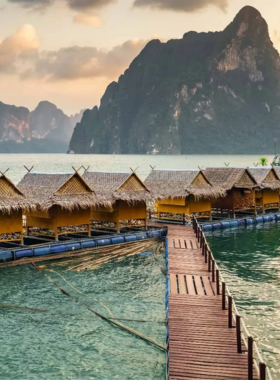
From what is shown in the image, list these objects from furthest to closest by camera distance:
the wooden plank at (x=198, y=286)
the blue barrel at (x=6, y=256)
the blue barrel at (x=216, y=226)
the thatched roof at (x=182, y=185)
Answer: the blue barrel at (x=216, y=226) → the thatched roof at (x=182, y=185) → the blue barrel at (x=6, y=256) → the wooden plank at (x=198, y=286)

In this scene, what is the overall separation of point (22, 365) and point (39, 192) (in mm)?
13453

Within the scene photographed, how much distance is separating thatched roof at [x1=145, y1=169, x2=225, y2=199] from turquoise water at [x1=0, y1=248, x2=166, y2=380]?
31.4 ft

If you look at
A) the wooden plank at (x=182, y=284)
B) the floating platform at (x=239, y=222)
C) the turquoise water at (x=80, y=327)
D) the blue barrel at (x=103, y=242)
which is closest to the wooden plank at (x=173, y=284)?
the wooden plank at (x=182, y=284)

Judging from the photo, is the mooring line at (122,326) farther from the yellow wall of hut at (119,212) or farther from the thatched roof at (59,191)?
the yellow wall of hut at (119,212)

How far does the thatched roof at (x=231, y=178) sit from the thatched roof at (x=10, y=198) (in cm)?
1471

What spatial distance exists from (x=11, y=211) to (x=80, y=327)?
938 cm

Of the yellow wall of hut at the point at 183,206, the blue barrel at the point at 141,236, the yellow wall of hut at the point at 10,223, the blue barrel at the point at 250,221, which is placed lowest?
the blue barrel at the point at 141,236

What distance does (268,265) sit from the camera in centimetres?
2255

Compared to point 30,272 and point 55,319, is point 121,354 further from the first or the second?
point 30,272

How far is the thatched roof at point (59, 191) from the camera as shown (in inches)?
941

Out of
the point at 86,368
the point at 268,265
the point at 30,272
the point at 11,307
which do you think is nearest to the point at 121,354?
the point at 86,368

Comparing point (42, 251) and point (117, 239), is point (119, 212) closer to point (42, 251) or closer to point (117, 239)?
point (117, 239)

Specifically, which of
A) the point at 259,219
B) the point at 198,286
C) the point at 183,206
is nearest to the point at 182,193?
the point at 183,206

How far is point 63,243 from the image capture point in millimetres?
23797
